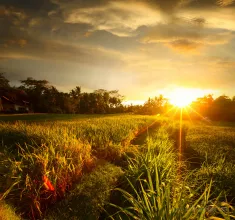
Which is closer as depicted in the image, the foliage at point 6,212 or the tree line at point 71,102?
the foliage at point 6,212

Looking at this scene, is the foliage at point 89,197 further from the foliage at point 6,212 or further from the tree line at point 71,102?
the tree line at point 71,102

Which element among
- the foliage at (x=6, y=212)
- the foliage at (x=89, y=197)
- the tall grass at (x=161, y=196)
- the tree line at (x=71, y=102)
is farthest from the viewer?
the tree line at (x=71, y=102)

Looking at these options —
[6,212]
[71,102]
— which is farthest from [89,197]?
[71,102]

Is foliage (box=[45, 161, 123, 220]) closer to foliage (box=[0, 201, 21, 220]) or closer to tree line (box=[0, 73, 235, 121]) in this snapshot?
foliage (box=[0, 201, 21, 220])

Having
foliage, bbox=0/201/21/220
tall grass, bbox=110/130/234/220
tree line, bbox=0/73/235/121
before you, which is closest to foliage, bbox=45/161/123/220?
tall grass, bbox=110/130/234/220

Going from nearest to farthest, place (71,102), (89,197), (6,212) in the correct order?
(6,212) < (89,197) < (71,102)

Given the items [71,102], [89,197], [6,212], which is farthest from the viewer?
[71,102]

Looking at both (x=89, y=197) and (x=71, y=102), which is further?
(x=71, y=102)

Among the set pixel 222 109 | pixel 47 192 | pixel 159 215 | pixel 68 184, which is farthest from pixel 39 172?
pixel 222 109

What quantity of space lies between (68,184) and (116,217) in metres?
1.46

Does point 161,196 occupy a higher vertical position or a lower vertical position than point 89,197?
higher

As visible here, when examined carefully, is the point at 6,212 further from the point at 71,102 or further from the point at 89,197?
the point at 71,102

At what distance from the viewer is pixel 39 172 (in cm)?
449

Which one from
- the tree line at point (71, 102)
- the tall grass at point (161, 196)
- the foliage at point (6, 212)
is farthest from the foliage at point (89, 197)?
the tree line at point (71, 102)
